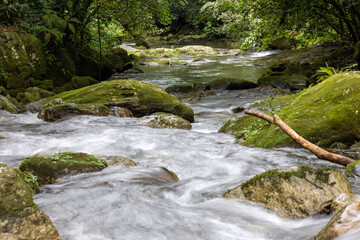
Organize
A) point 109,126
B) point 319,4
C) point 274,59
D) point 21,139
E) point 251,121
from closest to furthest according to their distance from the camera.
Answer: point 21,139, point 251,121, point 109,126, point 319,4, point 274,59

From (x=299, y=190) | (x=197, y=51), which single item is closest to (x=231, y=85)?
(x=299, y=190)

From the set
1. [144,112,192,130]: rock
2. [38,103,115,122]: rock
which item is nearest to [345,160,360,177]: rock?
[144,112,192,130]: rock

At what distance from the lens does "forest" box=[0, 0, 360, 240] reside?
132 inches

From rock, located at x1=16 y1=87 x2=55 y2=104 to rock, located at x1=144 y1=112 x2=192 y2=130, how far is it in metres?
5.10

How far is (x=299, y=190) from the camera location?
3.54 m

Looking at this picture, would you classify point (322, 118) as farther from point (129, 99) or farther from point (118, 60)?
point (118, 60)

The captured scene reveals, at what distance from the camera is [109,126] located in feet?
27.8

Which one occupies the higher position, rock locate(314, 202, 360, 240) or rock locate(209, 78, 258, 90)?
rock locate(314, 202, 360, 240)

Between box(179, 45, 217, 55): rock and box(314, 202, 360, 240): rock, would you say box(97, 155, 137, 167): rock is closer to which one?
box(314, 202, 360, 240): rock

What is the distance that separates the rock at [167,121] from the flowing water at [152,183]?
0.36 meters

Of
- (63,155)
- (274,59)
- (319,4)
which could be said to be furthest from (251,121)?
(274,59)

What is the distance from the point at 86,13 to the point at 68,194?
14828 mm

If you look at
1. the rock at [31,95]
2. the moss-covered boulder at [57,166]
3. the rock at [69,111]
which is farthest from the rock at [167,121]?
the rock at [31,95]

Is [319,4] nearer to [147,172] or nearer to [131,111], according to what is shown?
[131,111]
